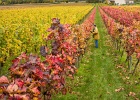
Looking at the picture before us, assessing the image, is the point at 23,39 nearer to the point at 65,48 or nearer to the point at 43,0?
the point at 65,48

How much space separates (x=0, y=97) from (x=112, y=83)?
6.80 meters

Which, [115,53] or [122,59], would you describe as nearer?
[122,59]

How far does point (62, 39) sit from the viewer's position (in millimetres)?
7035

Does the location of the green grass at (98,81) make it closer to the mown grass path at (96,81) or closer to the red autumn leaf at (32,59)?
the mown grass path at (96,81)

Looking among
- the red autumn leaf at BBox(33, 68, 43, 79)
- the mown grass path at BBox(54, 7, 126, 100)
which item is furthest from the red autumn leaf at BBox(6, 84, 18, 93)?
the mown grass path at BBox(54, 7, 126, 100)

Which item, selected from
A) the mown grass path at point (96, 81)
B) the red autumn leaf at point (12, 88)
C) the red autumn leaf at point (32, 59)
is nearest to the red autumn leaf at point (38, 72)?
the red autumn leaf at point (32, 59)

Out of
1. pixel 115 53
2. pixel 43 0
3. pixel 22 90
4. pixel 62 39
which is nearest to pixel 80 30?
pixel 115 53

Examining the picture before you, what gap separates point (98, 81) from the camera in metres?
9.70

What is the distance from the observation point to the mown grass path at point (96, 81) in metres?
8.34

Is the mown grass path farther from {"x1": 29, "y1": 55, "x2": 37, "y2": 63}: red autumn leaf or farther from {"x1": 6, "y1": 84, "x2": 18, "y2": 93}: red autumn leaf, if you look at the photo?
{"x1": 6, "y1": 84, "x2": 18, "y2": 93}: red autumn leaf

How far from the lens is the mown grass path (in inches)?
328

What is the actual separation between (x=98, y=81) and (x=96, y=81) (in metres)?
0.08

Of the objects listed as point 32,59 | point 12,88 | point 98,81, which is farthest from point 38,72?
point 98,81

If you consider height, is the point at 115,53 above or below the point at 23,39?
below
